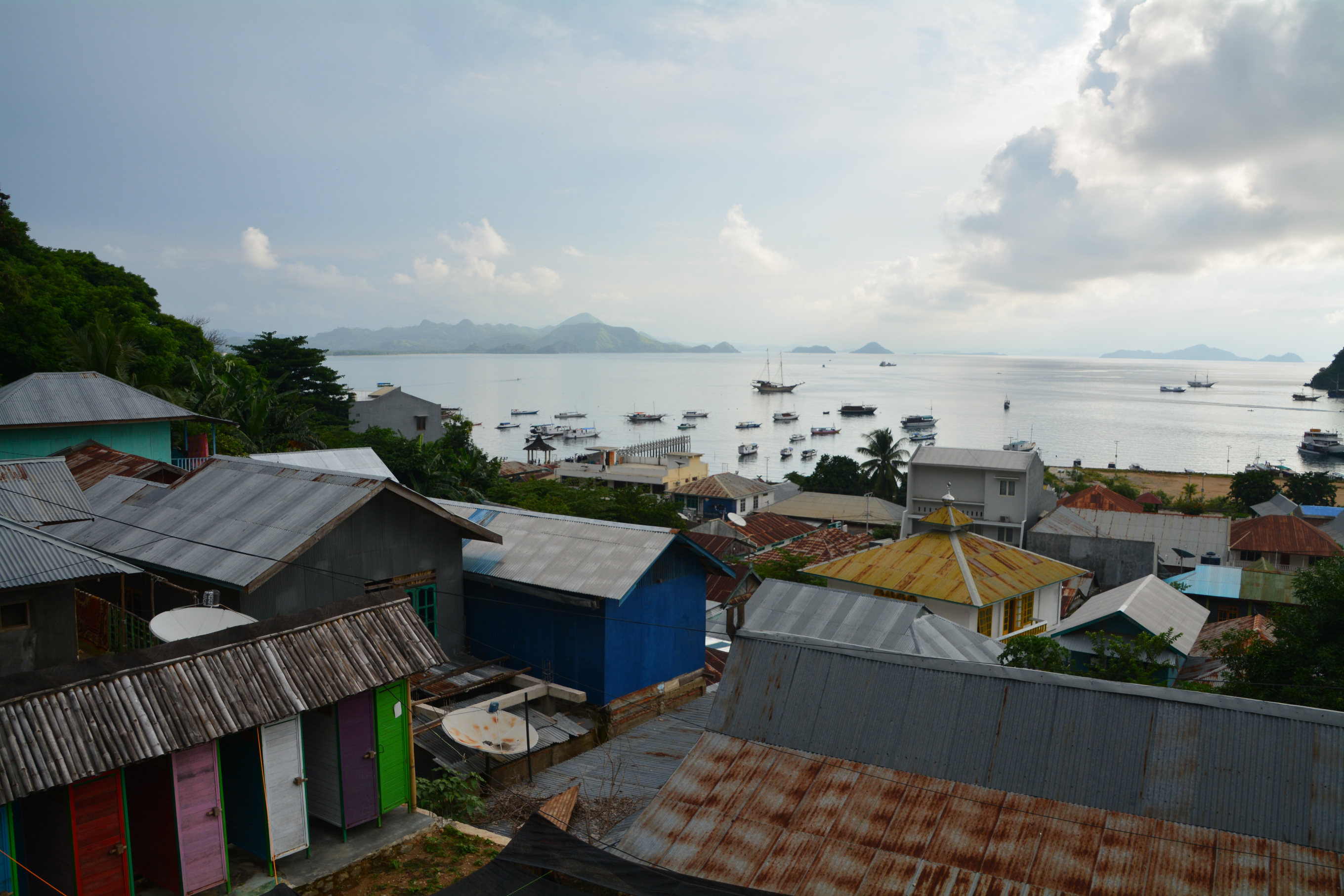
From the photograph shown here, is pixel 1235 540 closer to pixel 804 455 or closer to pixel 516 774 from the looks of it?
pixel 516 774

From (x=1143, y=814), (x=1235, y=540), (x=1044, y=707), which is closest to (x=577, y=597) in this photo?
(x=1044, y=707)

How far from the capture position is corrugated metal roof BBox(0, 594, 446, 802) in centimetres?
752

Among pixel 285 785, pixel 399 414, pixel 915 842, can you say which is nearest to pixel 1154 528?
pixel 915 842

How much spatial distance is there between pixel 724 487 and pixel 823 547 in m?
21.9

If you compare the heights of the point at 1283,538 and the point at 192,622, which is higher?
the point at 192,622

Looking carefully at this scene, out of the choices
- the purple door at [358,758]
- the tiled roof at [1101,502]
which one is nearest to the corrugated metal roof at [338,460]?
the purple door at [358,758]

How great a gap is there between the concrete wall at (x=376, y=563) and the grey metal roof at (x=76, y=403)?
13672 millimetres

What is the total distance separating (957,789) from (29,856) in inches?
375

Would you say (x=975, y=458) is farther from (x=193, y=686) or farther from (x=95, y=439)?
(x=193, y=686)

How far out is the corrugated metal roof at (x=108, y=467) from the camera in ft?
63.4

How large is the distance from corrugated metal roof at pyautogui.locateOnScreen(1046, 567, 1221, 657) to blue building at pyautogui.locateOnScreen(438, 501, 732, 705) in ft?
41.5

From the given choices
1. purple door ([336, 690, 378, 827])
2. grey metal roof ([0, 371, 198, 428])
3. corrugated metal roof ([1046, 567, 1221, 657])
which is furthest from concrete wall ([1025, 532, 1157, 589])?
grey metal roof ([0, 371, 198, 428])

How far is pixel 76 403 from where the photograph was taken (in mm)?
23734

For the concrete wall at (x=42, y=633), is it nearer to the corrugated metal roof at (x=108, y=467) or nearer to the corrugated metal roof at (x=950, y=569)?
the corrugated metal roof at (x=108, y=467)
